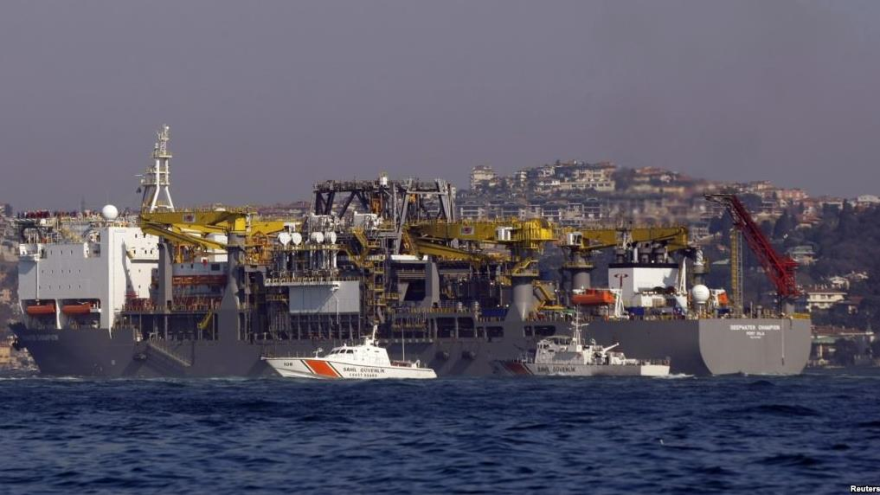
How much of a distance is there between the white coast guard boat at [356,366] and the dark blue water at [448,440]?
519 inches

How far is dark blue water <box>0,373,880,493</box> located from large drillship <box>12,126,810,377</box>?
15993 millimetres

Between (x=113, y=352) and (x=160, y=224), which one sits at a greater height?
(x=160, y=224)

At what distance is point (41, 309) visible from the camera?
11244 cm

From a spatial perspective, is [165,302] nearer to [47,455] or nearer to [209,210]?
[209,210]

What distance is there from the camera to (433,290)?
105 meters

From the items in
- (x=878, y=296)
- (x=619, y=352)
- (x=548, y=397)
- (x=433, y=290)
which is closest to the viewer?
(x=548, y=397)

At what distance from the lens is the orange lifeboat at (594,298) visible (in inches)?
3930

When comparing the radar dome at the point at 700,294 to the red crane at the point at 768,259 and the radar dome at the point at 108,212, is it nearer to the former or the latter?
the red crane at the point at 768,259

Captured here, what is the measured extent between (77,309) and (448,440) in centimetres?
6131

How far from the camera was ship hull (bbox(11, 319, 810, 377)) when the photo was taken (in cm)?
9575

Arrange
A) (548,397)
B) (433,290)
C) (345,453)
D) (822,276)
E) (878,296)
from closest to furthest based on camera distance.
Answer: (345,453) → (548,397) → (433,290) → (878,296) → (822,276)

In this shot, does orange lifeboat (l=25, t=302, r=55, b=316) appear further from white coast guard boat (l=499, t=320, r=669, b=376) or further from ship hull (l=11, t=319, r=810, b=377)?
white coast guard boat (l=499, t=320, r=669, b=376)

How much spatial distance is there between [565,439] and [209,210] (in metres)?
57.6

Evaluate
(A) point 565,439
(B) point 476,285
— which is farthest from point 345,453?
(B) point 476,285
